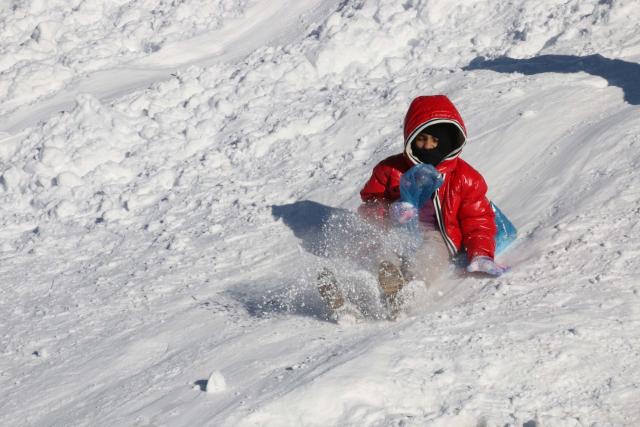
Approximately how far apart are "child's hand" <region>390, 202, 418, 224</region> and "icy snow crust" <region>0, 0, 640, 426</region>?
0.51 meters

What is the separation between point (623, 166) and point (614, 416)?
8.11 ft

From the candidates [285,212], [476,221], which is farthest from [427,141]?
[285,212]

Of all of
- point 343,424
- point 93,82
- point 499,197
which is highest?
point 93,82

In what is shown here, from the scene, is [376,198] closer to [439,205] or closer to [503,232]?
[439,205]

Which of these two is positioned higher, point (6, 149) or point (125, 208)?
point (6, 149)

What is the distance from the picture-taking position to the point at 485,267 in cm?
468

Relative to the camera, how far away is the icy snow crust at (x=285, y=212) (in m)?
3.68

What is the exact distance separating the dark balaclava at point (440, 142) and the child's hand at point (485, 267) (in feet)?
2.53

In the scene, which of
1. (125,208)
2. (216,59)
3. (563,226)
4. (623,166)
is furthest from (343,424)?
(216,59)

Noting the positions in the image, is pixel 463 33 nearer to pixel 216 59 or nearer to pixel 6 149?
pixel 216 59

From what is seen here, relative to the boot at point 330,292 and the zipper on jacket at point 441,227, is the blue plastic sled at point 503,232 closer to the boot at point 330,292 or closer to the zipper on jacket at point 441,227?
the zipper on jacket at point 441,227

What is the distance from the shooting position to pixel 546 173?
19.2 feet

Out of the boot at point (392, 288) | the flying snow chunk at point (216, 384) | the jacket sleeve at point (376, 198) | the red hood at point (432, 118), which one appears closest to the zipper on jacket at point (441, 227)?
the red hood at point (432, 118)

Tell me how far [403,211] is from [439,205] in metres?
0.22
